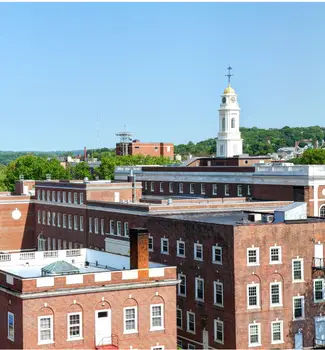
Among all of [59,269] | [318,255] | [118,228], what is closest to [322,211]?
[118,228]

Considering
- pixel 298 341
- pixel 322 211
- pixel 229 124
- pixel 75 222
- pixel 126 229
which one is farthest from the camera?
pixel 229 124

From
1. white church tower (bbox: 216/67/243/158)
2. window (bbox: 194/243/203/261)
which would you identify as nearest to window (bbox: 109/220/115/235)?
window (bbox: 194/243/203/261)

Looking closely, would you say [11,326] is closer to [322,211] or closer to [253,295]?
[253,295]

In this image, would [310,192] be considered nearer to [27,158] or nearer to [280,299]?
[280,299]

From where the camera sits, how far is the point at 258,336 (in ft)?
192

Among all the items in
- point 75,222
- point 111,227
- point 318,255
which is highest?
point 111,227

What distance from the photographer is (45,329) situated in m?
45.0

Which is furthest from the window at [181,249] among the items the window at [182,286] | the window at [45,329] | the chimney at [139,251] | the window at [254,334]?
the window at [45,329]

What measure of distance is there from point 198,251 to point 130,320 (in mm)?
15335

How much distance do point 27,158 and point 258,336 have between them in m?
110

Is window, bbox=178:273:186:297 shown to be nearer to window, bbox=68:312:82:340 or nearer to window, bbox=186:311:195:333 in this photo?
window, bbox=186:311:195:333

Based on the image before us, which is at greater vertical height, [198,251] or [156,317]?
[198,251]

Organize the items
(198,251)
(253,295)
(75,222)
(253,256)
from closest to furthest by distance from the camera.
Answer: (253,256), (253,295), (198,251), (75,222)

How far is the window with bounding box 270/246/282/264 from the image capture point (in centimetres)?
5841
